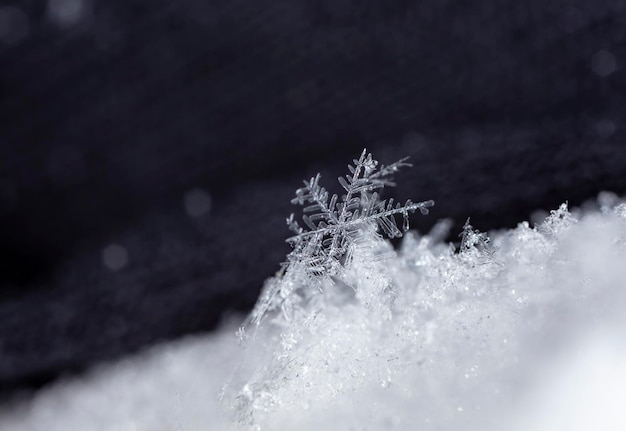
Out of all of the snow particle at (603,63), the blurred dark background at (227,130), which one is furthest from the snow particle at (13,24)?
the snow particle at (603,63)

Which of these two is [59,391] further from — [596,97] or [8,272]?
[596,97]

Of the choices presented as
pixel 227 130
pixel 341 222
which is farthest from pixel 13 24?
pixel 341 222

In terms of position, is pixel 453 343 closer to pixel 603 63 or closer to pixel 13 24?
pixel 603 63

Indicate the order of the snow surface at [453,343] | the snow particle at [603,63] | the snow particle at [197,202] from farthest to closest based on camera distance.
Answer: the snow particle at [197,202] < the snow particle at [603,63] < the snow surface at [453,343]

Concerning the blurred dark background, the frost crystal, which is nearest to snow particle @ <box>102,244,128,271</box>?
the blurred dark background

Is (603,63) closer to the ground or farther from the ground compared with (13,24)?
closer to the ground

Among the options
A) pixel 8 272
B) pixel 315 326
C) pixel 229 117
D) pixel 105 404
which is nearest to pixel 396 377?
pixel 315 326

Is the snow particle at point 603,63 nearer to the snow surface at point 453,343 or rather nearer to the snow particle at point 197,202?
the snow surface at point 453,343
